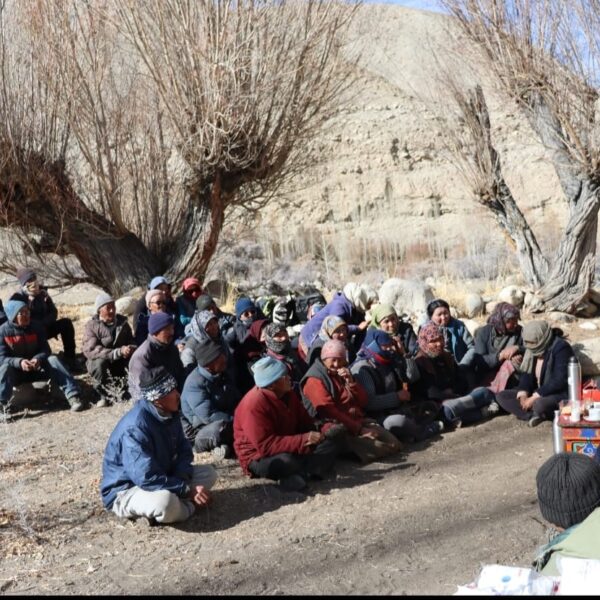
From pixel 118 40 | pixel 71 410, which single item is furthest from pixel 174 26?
pixel 71 410

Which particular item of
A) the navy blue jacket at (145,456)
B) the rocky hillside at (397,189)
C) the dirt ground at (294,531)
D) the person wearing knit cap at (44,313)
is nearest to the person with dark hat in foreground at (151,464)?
the navy blue jacket at (145,456)

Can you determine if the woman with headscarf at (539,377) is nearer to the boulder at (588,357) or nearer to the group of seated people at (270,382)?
the group of seated people at (270,382)

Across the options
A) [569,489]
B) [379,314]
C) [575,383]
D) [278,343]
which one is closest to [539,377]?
[575,383]

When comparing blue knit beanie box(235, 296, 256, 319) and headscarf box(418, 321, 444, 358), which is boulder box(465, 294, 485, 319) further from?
blue knit beanie box(235, 296, 256, 319)

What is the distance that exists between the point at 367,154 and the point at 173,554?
27.1 metres

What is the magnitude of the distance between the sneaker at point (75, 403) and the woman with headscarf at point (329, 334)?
2.46 meters

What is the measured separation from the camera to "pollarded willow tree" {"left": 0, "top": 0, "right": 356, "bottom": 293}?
36.0 ft

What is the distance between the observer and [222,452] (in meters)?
7.06

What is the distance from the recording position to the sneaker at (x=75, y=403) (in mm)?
8812

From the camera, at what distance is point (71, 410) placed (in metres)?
8.87

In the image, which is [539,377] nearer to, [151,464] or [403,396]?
[403,396]

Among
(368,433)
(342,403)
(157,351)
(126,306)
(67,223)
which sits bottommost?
(368,433)

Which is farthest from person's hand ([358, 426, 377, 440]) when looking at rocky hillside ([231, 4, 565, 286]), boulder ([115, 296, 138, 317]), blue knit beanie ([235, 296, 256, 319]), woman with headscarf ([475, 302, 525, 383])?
rocky hillside ([231, 4, 565, 286])

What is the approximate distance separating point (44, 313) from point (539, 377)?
17.8 ft
